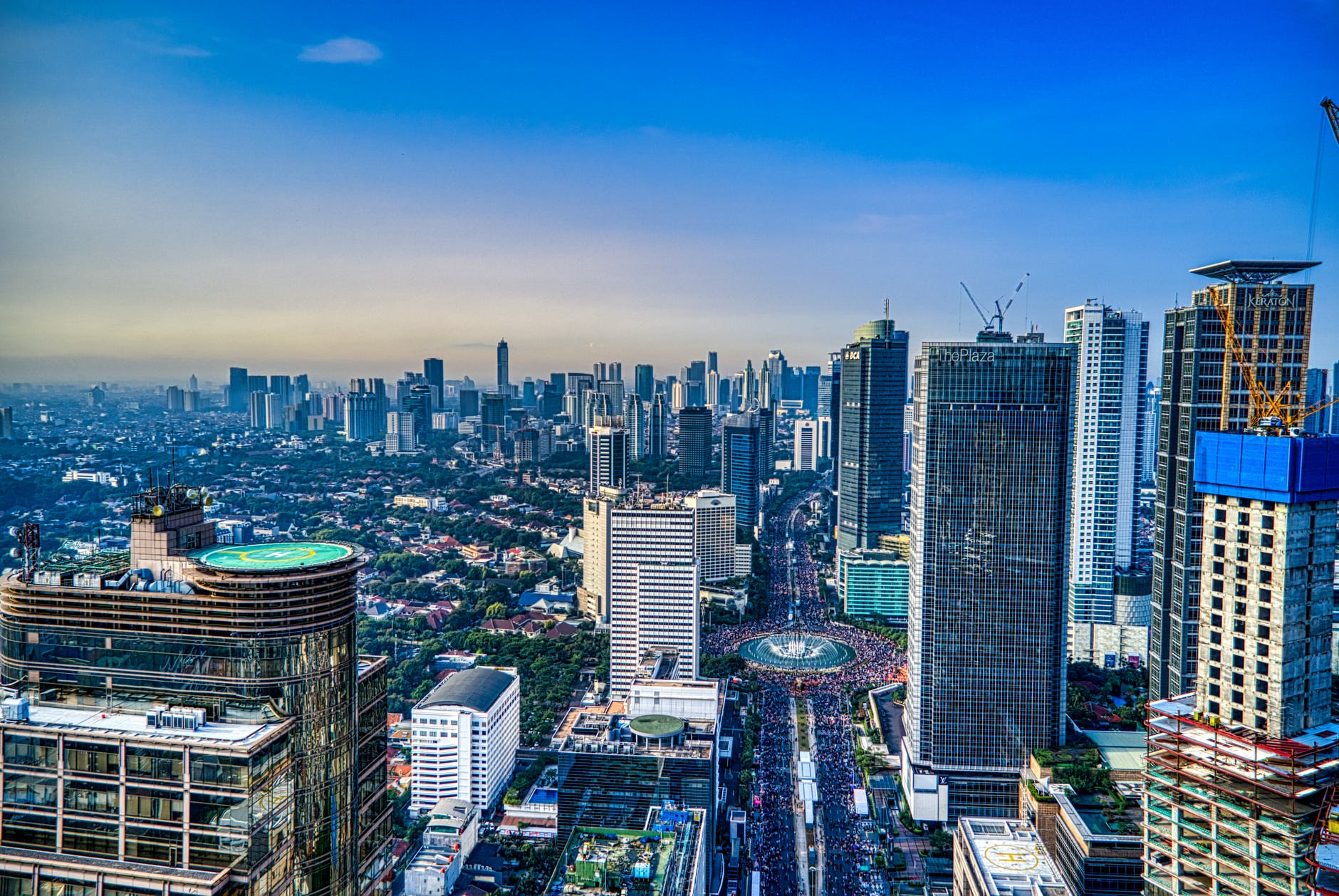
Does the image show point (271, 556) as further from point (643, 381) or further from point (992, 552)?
point (643, 381)

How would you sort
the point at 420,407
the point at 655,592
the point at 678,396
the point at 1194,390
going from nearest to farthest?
the point at 1194,390, the point at 655,592, the point at 420,407, the point at 678,396

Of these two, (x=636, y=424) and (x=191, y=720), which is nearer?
(x=191, y=720)

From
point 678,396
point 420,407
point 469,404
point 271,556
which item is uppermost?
point 678,396

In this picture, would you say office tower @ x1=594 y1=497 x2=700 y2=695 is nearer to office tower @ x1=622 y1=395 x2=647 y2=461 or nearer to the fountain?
the fountain

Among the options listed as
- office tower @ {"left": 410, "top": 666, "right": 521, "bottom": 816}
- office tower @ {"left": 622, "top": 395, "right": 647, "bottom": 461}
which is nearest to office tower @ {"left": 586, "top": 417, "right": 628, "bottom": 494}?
office tower @ {"left": 622, "top": 395, "right": 647, "bottom": 461}

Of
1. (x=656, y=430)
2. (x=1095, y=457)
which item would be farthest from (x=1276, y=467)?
(x=656, y=430)

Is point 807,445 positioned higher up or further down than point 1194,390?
further down

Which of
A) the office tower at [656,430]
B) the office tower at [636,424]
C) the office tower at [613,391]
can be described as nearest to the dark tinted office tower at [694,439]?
the office tower at [636,424]
